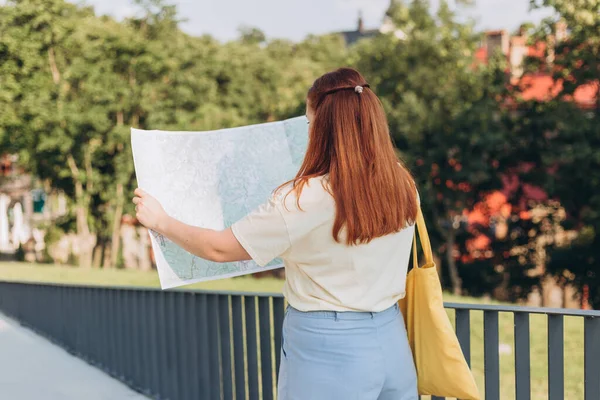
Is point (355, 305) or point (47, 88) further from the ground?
point (47, 88)

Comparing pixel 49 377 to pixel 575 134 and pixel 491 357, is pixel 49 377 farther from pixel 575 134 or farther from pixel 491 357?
pixel 575 134

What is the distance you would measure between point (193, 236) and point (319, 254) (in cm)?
35

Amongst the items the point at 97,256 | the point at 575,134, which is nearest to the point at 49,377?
the point at 575,134

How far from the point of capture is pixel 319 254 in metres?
2.15

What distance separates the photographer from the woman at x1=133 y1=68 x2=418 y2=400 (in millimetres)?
2105

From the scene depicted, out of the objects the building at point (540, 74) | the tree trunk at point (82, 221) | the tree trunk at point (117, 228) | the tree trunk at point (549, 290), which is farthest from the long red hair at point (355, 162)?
the tree trunk at point (82, 221)

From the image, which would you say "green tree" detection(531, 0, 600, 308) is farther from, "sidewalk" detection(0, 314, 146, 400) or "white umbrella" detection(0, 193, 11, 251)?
"white umbrella" detection(0, 193, 11, 251)

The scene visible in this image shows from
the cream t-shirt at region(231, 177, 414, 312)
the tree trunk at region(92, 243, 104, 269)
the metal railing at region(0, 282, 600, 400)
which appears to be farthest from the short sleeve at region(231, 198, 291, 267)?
the tree trunk at region(92, 243, 104, 269)

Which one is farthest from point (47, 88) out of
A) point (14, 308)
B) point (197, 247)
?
point (197, 247)

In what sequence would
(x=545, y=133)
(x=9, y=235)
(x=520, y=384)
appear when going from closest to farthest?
(x=520, y=384), (x=545, y=133), (x=9, y=235)

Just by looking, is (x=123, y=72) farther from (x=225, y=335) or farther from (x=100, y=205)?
(x=225, y=335)

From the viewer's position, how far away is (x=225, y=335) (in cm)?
440

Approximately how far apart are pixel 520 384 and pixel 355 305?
4.26 ft

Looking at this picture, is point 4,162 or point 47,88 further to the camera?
point 4,162
